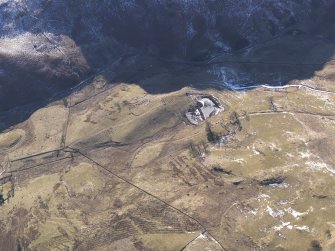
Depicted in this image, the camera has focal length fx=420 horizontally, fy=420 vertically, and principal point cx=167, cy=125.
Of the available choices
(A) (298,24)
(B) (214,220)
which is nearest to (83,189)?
(B) (214,220)

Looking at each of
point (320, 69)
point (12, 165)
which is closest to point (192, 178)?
point (12, 165)

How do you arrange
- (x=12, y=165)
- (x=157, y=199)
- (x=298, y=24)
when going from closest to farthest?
(x=157, y=199), (x=12, y=165), (x=298, y=24)

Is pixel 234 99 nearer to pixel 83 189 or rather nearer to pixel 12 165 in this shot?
pixel 83 189

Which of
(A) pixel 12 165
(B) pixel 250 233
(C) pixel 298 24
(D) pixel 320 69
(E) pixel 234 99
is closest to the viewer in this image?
(B) pixel 250 233

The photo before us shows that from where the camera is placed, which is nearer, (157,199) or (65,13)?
(157,199)

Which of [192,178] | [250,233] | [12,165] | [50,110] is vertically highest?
[50,110]

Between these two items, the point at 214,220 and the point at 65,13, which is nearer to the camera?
the point at 214,220

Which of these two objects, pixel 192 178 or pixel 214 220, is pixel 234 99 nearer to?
pixel 192 178

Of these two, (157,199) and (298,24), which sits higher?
(298,24)

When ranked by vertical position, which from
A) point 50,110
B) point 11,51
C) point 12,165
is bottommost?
point 12,165
